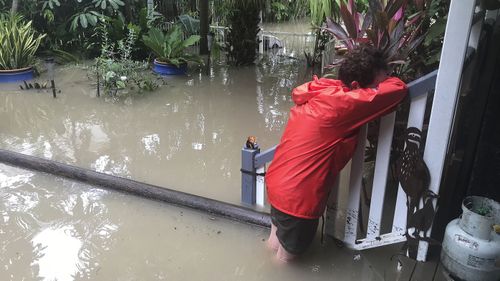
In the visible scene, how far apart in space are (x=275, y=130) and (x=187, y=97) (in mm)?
1643

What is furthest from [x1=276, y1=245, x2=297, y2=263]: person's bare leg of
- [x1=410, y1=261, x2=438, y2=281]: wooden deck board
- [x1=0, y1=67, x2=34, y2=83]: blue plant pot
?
[x1=0, y1=67, x2=34, y2=83]: blue plant pot

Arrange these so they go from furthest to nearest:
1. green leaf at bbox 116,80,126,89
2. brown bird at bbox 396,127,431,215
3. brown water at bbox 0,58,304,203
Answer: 1. green leaf at bbox 116,80,126,89
2. brown water at bbox 0,58,304,203
3. brown bird at bbox 396,127,431,215

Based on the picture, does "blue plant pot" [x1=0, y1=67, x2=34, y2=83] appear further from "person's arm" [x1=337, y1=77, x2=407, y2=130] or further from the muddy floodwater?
"person's arm" [x1=337, y1=77, x2=407, y2=130]

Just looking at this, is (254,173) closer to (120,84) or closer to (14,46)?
(120,84)

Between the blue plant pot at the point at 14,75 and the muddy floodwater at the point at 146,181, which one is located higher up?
the blue plant pot at the point at 14,75

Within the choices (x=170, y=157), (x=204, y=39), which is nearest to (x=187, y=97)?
(x=170, y=157)

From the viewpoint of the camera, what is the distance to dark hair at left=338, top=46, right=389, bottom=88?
2.24 m

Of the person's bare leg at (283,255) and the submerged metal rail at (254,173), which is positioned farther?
the submerged metal rail at (254,173)

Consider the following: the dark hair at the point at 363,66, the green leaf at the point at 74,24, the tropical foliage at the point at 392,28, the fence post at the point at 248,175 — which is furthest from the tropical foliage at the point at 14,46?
the dark hair at the point at 363,66

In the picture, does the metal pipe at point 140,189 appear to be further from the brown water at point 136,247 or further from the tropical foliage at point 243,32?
the tropical foliage at point 243,32

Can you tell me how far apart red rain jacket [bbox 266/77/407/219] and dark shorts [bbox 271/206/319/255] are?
0.05 meters

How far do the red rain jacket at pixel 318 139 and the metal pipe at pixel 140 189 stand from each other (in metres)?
0.58

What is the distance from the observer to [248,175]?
3123 millimetres

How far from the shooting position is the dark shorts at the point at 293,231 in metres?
2.45
